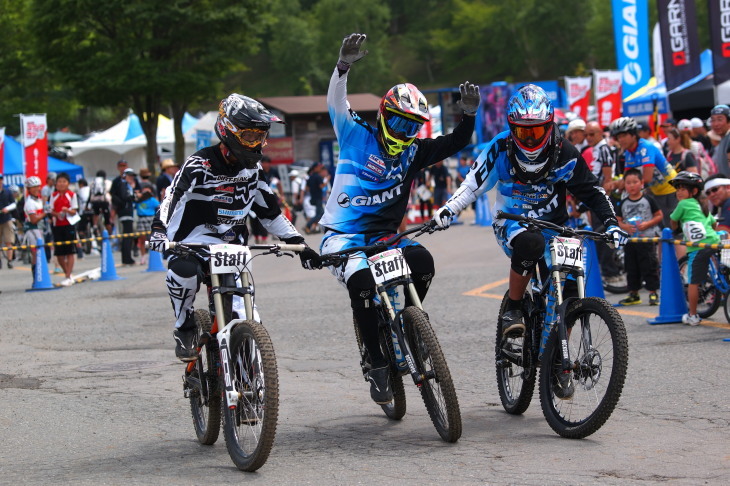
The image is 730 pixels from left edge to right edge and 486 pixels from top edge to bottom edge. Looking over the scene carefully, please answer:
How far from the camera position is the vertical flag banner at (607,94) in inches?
1123

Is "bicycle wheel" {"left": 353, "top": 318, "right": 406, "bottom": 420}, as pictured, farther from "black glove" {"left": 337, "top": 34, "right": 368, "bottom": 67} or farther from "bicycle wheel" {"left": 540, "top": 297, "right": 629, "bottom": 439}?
"black glove" {"left": 337, "top": 34, "right": 368, "bottom": 67}

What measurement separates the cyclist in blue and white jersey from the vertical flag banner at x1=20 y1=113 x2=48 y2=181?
20322 mm

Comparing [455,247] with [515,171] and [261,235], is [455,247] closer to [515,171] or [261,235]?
[261,235]

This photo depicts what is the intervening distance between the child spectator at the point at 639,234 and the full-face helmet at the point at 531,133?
20.7 ft

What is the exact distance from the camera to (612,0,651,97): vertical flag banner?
79.9 feet

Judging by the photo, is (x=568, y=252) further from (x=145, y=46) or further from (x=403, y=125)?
(x=145, y=46)

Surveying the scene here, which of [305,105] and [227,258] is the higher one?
[305,105]

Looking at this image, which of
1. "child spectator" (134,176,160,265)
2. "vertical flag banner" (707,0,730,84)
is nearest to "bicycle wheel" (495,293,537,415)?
"vertical flag banner" (707,0,730,84)

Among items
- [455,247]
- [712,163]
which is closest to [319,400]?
[712,163]

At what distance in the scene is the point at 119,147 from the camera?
170ft

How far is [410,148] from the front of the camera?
7555mm

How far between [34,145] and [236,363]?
69.4 feet

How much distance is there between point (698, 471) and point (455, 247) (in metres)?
17.3

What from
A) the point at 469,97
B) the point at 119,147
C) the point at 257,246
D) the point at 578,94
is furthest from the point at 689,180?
the point at 119,147
